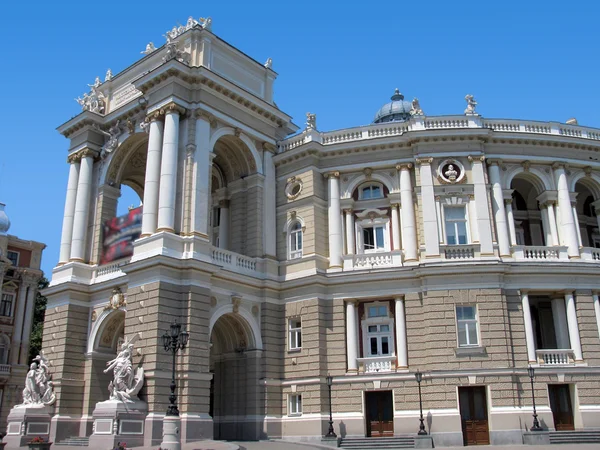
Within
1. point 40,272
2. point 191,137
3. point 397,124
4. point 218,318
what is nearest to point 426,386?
point 218,318

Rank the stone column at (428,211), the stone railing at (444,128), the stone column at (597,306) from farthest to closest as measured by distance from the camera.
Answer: the stone railing at (444,128) → the stone column at (428,211) → the stone column at (597,306)

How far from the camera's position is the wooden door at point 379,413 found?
30.7 m

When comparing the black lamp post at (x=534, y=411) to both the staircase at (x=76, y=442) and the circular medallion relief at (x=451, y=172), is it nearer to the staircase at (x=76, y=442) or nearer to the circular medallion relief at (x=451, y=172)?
the circular medallion relief at (x=451, y=172)

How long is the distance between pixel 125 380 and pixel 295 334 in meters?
9.39

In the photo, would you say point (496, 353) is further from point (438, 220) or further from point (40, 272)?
point (40, 272)

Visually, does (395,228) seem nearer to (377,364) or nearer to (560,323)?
(377,364)

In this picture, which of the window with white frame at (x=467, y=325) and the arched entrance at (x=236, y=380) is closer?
the window with white frame at (x=467, y=325)

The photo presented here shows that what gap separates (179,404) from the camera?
2841cm

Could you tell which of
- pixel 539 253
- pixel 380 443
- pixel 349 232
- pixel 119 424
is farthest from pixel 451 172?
pixel 119 424

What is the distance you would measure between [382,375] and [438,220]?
333 inches

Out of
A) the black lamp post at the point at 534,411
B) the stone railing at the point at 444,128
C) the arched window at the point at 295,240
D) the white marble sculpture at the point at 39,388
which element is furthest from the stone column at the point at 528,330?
the white marble sculpture at the point at 39,388

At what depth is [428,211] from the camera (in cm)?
3278

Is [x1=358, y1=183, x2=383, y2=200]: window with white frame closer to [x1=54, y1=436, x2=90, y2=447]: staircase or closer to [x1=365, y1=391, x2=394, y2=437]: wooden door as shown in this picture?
[x1=365, y1=391, x2=394, y2=437]: wooden door

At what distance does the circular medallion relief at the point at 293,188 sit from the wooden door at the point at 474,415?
13747 millimetres
